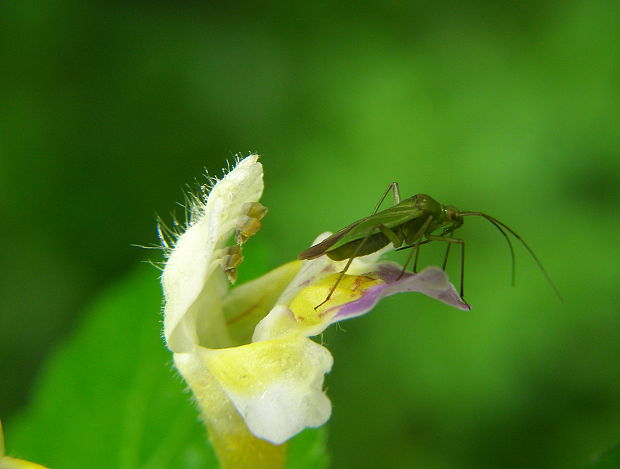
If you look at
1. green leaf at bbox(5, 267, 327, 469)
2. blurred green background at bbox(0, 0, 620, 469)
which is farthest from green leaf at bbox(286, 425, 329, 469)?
blurred green background at bbox(0, 0, 620, 469)

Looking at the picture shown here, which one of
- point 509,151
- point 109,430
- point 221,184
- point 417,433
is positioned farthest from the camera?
point 509,151

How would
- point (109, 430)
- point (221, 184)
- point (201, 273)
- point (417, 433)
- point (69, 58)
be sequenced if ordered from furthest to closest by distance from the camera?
point (69, 58) → point (417, 433) → point (109, 430) → point (221, 184) → point (201, 273)

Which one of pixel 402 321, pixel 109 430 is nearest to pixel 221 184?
pixel 109 430

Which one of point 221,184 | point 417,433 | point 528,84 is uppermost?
point 221,184

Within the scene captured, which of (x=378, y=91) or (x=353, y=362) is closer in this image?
(x=353, y=362)

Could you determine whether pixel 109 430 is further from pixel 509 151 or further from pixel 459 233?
pixel 509 151

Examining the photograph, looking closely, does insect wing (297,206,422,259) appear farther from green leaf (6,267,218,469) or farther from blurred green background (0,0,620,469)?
blurred green background (0,0,620,469)

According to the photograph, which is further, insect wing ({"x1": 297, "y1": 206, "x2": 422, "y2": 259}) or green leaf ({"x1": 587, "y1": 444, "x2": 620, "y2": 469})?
insect wing ({"x1": 297, "y1": 206, "x2": 422, "y2": 259})
